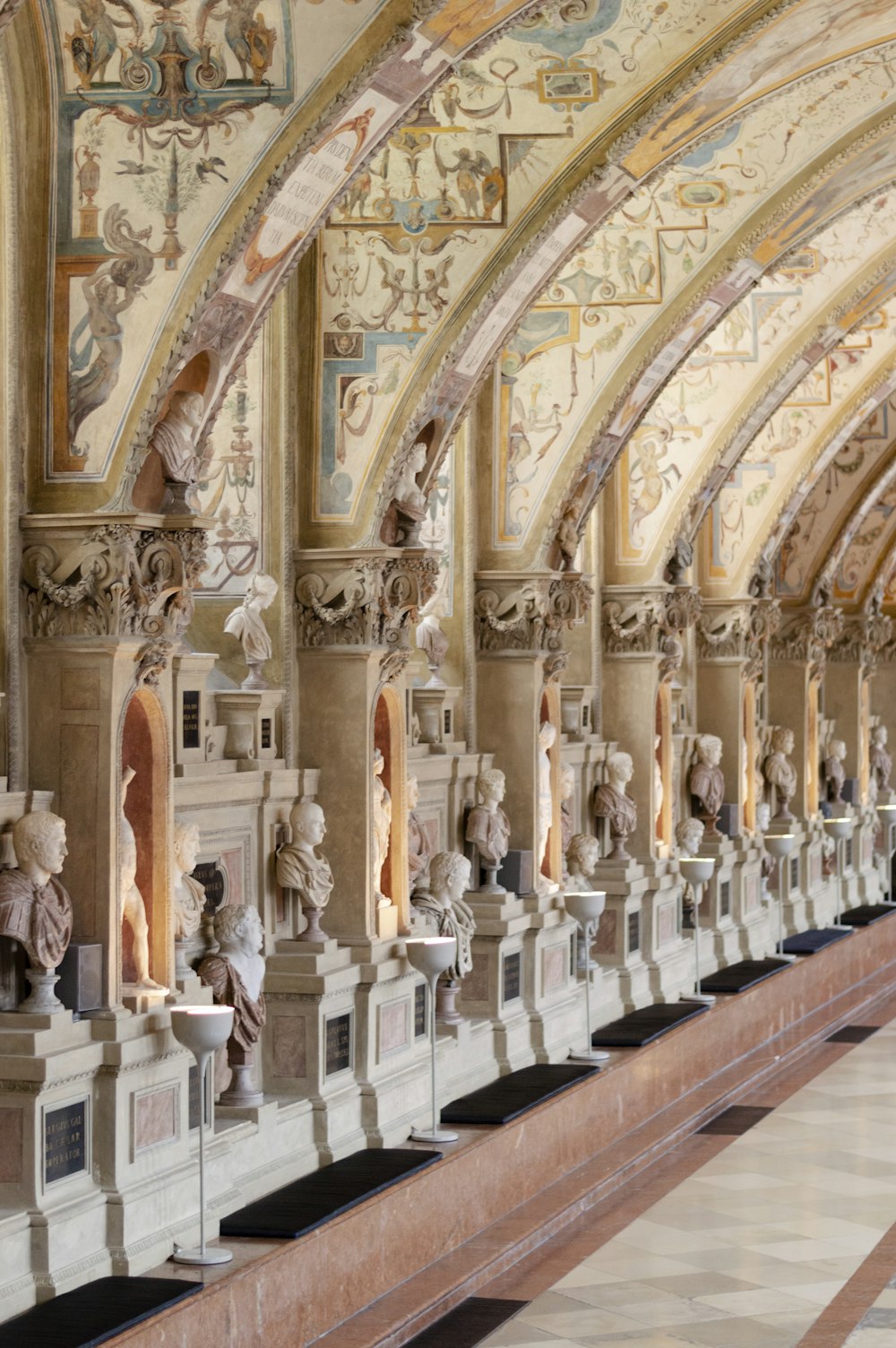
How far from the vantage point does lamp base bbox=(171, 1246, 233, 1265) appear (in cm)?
1010

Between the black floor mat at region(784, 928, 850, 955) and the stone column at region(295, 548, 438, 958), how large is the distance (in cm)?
1059

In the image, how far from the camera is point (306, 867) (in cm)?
1270

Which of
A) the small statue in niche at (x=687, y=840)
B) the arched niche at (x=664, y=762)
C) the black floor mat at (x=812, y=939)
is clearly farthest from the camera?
the black floor mat at (x=812, y=939)

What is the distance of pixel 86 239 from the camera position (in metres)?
9.84

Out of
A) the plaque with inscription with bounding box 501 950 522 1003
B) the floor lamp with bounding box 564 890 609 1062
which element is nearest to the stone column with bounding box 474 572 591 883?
the floor lamp with bounding box 564 890 609 1062

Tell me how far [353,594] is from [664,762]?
8354mm

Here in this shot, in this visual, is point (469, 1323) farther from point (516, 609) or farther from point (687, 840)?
point (687, 840)

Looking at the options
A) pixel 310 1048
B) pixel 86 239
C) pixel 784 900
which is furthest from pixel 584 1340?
pixel 784 900

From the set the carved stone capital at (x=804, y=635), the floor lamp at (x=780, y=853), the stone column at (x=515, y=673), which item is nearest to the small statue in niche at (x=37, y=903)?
the stone column at (x=515, y=673)

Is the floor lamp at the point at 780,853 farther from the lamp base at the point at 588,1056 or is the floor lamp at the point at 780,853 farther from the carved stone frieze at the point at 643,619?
the lamp base at the point at 588,1056

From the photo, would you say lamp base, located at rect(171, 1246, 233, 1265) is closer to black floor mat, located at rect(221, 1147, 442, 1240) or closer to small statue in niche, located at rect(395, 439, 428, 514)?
black floor mat, located at rect(221, 1147, 442, 1240)

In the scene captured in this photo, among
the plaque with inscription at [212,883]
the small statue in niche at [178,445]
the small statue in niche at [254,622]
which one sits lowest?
the plaque with inscription at [212,883]

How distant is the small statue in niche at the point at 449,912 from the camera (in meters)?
14.5

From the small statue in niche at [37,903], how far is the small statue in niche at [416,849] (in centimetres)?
477
